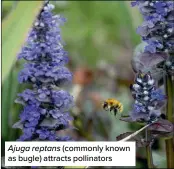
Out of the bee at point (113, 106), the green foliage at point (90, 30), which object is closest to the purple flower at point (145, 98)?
the bee at point (113, 106)

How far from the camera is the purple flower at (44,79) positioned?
40.5 inches

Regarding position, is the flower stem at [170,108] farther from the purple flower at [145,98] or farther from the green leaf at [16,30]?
the green leaf at [16,30]

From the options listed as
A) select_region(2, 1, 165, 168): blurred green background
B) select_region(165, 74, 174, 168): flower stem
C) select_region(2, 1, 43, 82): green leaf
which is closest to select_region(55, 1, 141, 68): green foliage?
select_region(2, 1, 165, 168): blurred green background

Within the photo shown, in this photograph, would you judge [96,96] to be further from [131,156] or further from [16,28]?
[16,28]

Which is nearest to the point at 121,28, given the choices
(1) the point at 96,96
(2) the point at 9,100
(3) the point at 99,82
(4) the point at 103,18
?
(4) the point at 103,18

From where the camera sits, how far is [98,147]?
3.60ft

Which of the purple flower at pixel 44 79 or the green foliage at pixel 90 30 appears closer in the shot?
the purple flower at pixel 44 79

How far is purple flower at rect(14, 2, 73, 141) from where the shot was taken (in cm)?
103

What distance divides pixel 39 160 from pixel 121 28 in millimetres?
1334

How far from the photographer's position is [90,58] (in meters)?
2.16
